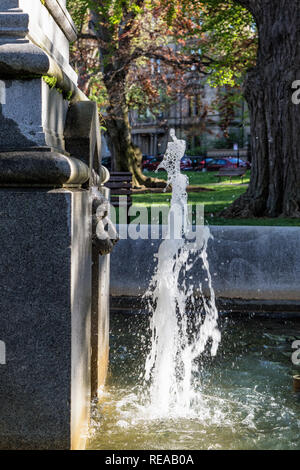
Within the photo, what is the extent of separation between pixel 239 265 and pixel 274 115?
22.7ft

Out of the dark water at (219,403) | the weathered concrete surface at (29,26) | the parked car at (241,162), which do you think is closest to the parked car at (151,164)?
the parked car at (241,162)

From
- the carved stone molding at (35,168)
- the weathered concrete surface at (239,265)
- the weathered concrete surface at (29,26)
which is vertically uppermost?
the weathered concrete surface at (29,26)

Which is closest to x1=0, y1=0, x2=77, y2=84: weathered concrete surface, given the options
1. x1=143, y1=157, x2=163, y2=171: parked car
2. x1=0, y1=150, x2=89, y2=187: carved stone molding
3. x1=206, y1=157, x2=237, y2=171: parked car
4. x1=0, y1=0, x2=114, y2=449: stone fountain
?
x1=0, y1=0, x2=114, y2=449: stone fountain

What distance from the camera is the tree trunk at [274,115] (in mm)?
12219

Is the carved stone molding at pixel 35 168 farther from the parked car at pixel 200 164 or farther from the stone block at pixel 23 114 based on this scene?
the parked car at pixel 200 164

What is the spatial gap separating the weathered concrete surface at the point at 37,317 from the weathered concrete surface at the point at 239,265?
3.58m

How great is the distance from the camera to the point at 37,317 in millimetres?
3006

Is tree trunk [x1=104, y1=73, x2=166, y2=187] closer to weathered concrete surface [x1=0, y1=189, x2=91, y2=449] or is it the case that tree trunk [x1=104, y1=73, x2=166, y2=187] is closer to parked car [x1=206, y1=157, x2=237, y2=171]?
weathered concrete surface [x1=0, y1=189, x2=91, y2=449]

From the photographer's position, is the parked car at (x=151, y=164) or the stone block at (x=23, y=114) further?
the parked car at (x=151, y=164)

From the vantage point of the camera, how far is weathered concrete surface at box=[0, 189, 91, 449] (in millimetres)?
2980

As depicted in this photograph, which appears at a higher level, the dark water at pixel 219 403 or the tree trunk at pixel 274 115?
the tree trunk at pixel 274 115
